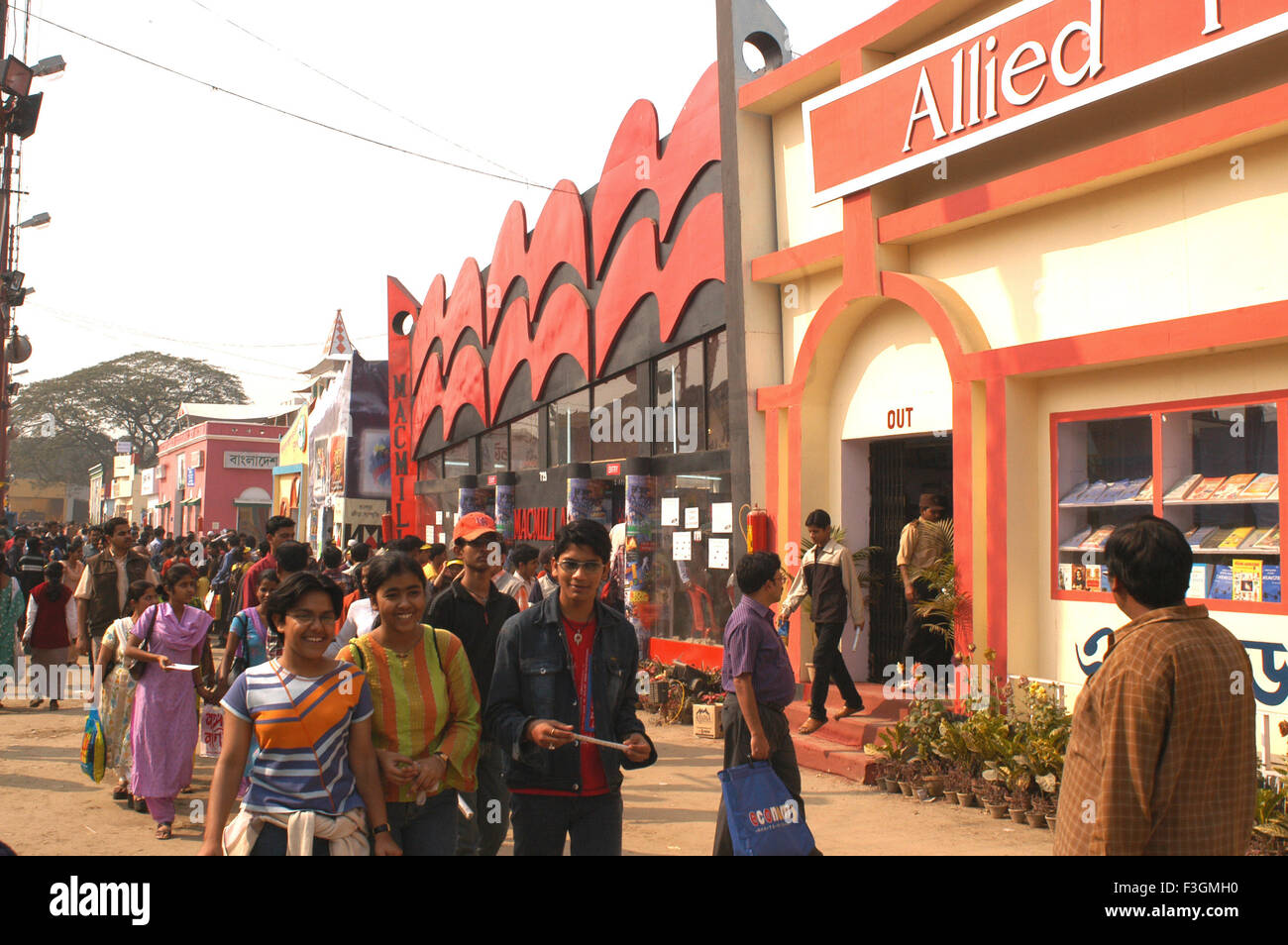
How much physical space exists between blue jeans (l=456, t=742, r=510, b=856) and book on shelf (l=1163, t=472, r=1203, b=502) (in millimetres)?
4746

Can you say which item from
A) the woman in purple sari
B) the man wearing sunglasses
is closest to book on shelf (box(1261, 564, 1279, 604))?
the man wearing sunglasses

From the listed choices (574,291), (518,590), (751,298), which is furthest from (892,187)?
(574,291)

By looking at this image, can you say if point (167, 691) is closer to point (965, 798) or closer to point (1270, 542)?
point (965, 798)

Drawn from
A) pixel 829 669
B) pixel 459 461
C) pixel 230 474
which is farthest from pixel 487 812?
pixel 230 474

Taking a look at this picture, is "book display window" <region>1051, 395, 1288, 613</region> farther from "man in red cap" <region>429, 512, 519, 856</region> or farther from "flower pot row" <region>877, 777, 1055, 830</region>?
"man in red cap" <region>429, 512, 519, 856</region>

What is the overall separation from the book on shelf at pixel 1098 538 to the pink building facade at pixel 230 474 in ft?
136

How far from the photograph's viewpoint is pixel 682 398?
12367 mm

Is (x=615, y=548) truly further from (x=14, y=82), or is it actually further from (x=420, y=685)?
(x=14, y=82)

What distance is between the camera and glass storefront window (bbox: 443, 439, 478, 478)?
18984 mm

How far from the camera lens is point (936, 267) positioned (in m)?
8.98

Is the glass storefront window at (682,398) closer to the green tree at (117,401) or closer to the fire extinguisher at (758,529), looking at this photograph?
the fire extinguisher at (758,529)

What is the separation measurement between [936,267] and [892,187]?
82cm

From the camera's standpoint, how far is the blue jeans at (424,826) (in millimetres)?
3725

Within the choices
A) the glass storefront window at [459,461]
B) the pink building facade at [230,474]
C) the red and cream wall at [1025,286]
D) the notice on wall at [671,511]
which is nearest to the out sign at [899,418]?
the red and cream wall at [1025,286]
